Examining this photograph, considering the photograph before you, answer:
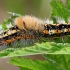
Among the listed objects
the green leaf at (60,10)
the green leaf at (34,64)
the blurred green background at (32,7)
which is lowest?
the green leaf at (34,64)

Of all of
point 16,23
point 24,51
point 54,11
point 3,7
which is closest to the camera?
point 24,51

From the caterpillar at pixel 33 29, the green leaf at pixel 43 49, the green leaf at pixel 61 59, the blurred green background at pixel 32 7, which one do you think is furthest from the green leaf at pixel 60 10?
the blurred green background at pixel 32 7

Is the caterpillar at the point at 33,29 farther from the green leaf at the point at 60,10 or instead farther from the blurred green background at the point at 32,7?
the blurred green background at the point at 32,7

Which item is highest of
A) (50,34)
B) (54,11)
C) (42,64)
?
(54,11)

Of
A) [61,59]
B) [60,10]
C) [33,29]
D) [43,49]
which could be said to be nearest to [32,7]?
[33,29]

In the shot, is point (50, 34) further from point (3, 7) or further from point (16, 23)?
point (3, 7)

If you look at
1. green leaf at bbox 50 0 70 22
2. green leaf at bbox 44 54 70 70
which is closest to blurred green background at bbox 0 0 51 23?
green leaf at bbox 50 0 70 22

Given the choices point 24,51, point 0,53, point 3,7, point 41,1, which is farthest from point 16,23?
point 3,7

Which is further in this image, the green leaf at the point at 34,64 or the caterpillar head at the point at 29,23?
the caterpillar head at the point at 29,23
